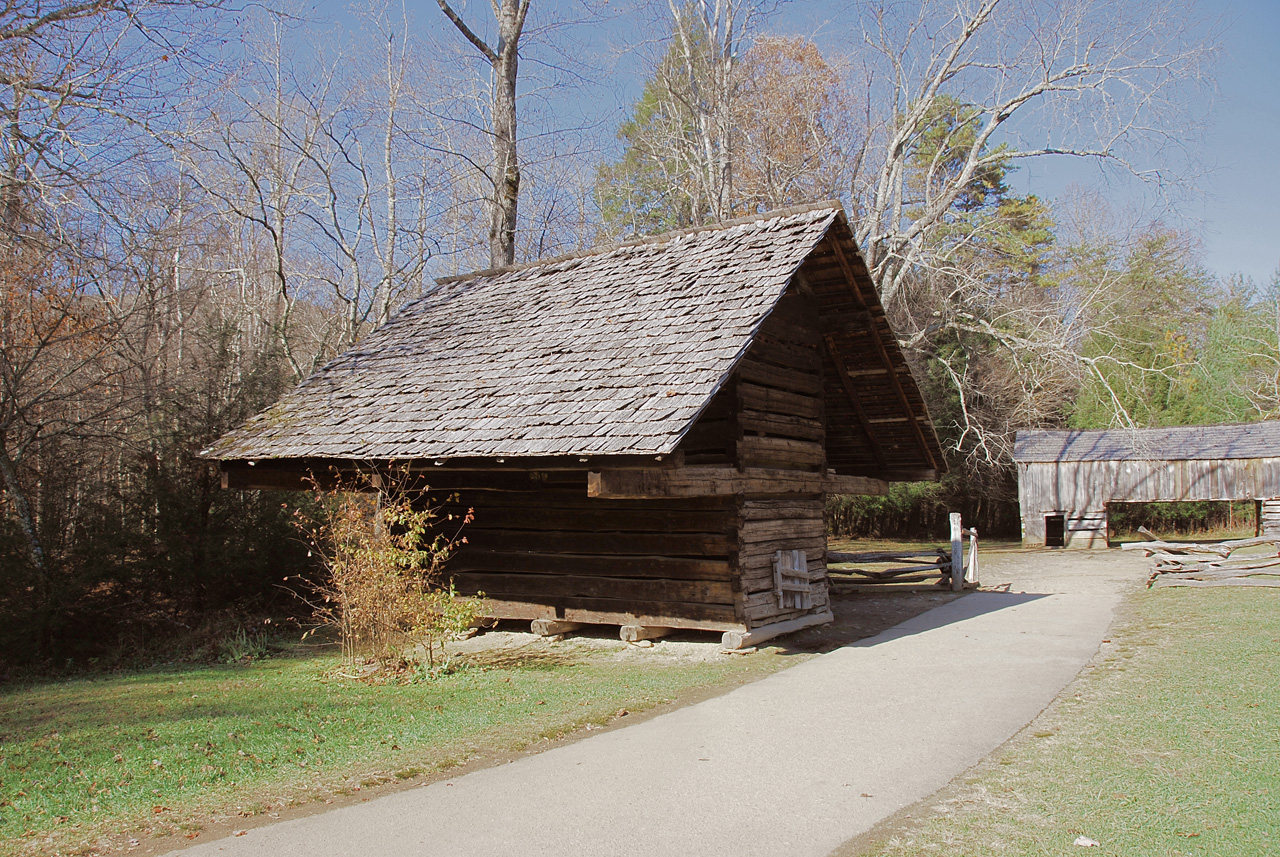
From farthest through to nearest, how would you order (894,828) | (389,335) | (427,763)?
(389,335) → (427,763) → (894,828)

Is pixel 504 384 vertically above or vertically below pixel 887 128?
below

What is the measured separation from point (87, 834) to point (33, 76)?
26.4 feet

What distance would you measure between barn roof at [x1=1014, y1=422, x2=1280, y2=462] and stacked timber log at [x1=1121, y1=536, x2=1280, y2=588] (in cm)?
1070

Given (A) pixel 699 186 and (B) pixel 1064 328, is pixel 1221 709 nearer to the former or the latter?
(B) pixel 1064 328

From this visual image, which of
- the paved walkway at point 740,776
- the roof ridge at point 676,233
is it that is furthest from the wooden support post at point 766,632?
the roof ridge at point 676,233

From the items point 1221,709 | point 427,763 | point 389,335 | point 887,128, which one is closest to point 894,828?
point 427,763

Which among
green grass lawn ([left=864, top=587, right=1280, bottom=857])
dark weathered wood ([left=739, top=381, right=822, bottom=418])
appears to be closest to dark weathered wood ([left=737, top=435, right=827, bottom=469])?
dark weathered wood ([left=739, top=381, right=822, bottom=418])

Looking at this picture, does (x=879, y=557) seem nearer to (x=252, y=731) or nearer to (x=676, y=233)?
(x=676, y=233)

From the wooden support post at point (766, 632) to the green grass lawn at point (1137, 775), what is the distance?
Result: 3.54 metres

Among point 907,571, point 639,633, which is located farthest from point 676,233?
point 907,571

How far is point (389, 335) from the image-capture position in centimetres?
1424

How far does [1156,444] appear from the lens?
2986 cm

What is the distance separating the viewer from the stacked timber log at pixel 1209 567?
52.9 feet

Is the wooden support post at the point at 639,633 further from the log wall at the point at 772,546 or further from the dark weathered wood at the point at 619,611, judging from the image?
the log wall at the point at 772,546
